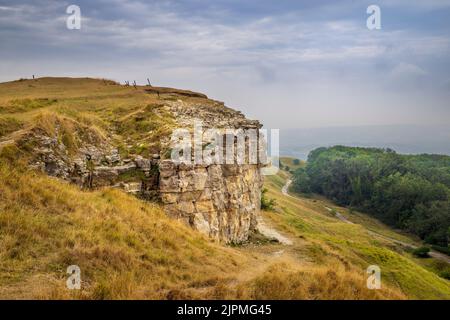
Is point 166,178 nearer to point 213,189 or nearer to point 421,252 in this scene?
point 213,189

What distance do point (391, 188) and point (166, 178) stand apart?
71.9 metres

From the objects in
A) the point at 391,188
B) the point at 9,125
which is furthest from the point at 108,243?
the point at 391,188

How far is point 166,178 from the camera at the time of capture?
17438 millimetres

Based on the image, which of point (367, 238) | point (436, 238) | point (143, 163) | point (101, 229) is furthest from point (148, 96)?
point (436, 238)

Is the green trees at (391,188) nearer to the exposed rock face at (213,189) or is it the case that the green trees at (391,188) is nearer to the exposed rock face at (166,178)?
the exposed rock face at (213,189)

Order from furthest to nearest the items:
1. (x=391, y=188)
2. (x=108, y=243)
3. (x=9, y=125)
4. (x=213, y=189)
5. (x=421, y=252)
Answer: (x=391, y=188), (x=421, y=252), (x=213, y=189), (x=9, y=125), (x=108, y=243)

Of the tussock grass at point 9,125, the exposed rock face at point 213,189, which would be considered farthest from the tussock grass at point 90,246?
the tussock grass at point 9,125

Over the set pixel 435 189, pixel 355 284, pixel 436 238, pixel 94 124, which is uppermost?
pixel 94 124

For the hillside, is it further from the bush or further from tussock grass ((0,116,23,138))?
the bush

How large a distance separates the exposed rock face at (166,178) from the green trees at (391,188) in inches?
1989

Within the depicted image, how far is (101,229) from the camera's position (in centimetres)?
1179

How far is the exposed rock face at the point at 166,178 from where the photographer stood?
15636 millimetres
